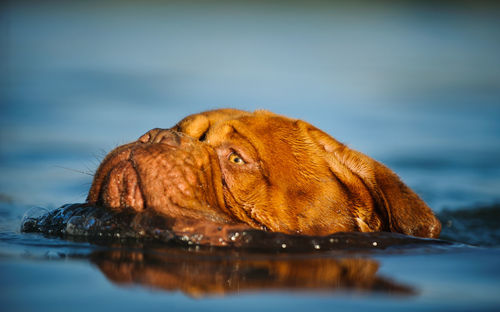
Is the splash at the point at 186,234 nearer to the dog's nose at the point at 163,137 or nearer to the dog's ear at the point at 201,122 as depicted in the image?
the dog's nose at the point at 163,137

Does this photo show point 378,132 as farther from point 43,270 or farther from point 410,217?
point 43,270

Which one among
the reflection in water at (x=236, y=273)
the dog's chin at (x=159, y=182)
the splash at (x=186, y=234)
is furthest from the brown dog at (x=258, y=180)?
the reflection in water at (x=236, y=273)

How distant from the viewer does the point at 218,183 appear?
16.4 feet

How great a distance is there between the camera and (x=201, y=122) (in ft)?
18.1

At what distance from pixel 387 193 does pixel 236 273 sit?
2.02 meters

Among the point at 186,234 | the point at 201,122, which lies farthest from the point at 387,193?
the point at 186,234

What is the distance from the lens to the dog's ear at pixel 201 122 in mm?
5473

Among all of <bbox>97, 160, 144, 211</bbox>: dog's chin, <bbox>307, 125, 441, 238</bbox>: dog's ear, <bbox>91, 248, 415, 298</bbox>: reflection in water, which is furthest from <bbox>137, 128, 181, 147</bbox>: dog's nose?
<bbox>307, 125, 441, 238</bbox>: dog's ear

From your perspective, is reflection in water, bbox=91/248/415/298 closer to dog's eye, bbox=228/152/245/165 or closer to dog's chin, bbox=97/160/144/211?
dog's chin, bbox=97/160/144/211

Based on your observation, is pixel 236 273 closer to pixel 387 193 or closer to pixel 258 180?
pixel 258 180

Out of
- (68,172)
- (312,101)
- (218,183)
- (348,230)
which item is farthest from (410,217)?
(312,101)

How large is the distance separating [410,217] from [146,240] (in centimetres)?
202

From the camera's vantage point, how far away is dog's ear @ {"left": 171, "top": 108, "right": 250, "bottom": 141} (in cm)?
547

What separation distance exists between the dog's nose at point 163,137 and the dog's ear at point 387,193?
1158mm
